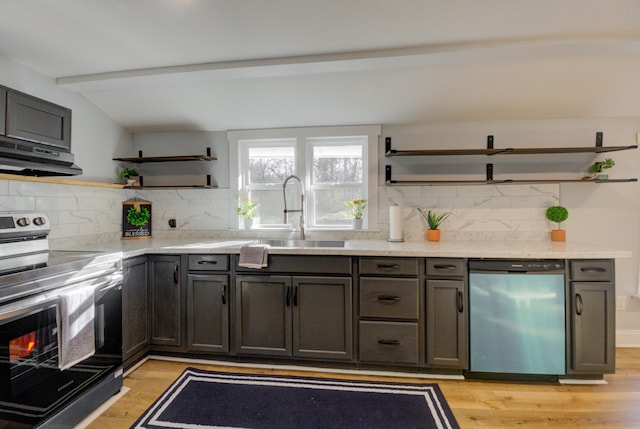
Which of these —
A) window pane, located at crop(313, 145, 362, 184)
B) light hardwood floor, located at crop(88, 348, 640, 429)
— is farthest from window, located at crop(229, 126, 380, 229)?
light hardwood floor, located at crop(88, 348, 640, 429)

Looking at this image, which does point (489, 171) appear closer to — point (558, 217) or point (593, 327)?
point (558, 217)

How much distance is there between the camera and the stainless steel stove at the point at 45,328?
4.86 feet

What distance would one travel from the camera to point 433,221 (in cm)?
288

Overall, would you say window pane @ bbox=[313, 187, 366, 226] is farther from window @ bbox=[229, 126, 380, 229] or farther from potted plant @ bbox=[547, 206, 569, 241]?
potted plant @ bbox=[547, 206, 569, 241]

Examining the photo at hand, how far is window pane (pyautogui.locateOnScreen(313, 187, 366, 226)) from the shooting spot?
3.16 m

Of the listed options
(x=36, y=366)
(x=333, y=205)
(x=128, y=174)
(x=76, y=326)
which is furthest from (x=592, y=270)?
(x=128, y=174)

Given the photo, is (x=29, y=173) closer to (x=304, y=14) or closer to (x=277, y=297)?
(x=277, y=297)

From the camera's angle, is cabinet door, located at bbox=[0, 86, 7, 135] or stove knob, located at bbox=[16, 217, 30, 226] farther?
stove knob, located at bbox=[16, 217, 30, 226]

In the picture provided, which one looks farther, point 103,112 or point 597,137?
point 103,112

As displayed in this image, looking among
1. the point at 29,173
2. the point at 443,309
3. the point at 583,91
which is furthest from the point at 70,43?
the point at 583,91

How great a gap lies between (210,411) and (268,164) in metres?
2.18

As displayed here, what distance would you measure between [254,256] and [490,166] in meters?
2.25

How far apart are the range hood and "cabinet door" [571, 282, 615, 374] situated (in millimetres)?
3610

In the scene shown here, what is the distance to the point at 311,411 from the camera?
1942 millimetres
